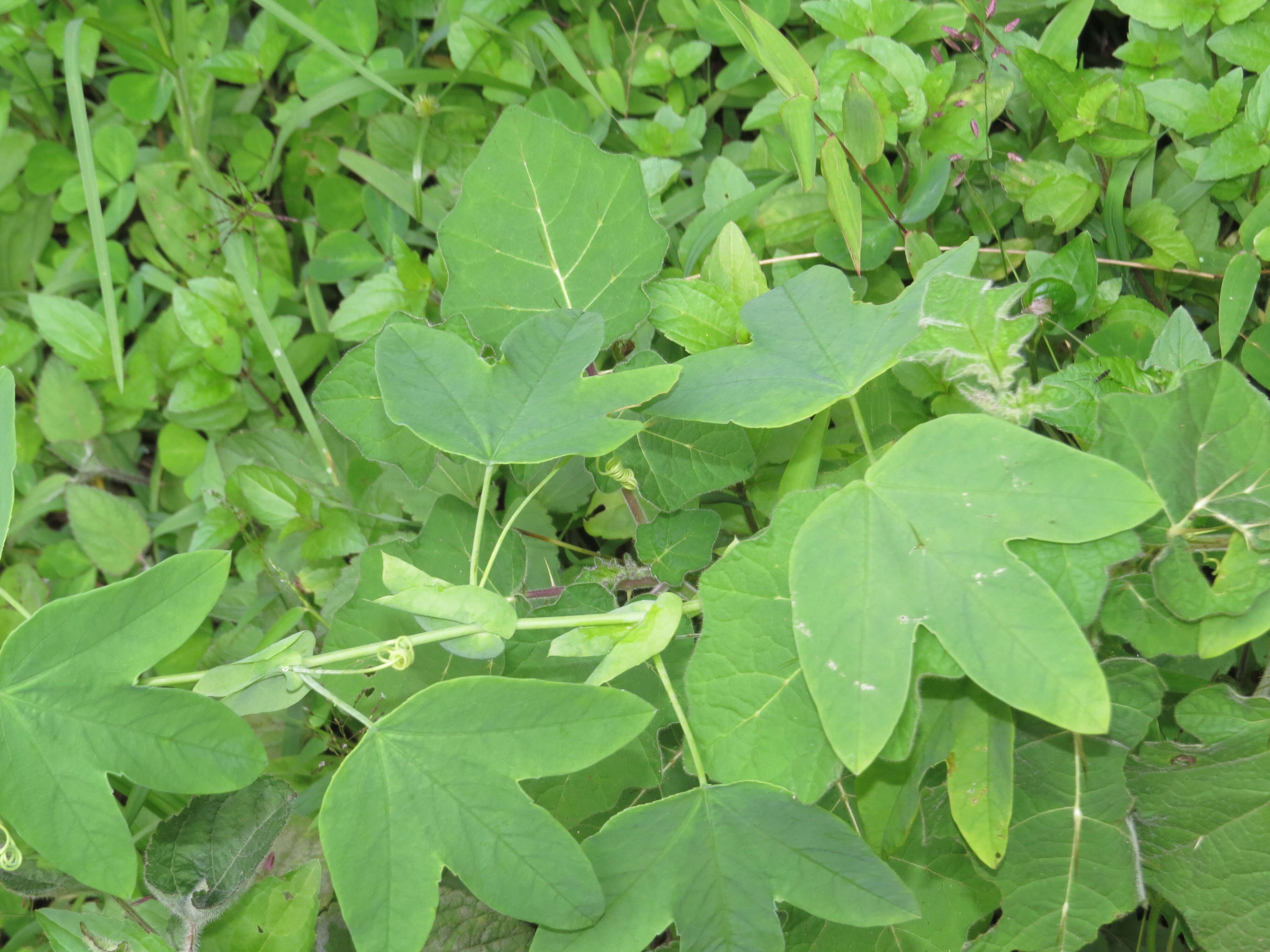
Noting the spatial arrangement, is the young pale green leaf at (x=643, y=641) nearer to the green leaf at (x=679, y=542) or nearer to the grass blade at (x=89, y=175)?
the green leaf at (x=679, y=542)

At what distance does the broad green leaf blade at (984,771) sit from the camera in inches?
45.7

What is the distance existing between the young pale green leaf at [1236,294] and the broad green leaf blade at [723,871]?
103 cm

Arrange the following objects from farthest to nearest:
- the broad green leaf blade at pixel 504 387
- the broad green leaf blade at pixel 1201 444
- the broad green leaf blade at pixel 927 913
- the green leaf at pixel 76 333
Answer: the green leaf at pixel 76 333, the broad green leaf blade at pixel 927 913, the broad green leaf blade at pixel 504 387, the broad green leaf blade at pixel 1201 444

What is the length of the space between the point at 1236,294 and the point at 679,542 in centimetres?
98

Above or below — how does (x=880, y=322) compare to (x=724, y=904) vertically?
above

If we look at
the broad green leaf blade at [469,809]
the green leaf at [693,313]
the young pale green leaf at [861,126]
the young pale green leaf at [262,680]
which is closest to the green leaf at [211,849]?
the young pale green leaf at [262,680]

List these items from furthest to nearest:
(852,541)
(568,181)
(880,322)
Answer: (568,181) → (880,322) → (852,541)

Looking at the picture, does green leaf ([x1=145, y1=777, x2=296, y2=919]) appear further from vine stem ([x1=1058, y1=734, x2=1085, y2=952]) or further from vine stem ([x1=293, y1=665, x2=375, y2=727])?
vine stem ([x1=1058, y1=734, x2=1085, y2=952])

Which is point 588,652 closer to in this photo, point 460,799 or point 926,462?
point 460,799

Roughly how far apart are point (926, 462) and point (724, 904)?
574 mm

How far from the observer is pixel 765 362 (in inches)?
48.6

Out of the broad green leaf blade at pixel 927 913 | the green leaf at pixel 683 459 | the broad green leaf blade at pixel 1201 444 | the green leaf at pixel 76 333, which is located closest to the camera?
the broad green leaf blade at pixel 1201 444

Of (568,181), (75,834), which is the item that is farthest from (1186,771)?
(75,834)

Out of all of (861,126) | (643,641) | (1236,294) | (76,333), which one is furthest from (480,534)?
(76,333)
